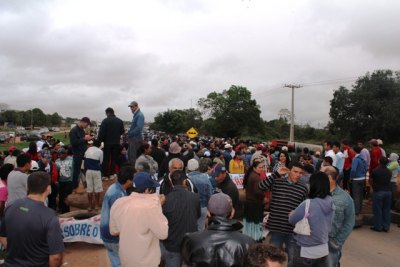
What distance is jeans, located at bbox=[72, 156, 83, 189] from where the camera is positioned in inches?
349

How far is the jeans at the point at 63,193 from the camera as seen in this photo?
896 cm

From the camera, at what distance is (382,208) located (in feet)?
30.5

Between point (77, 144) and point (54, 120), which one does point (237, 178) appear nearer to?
point (77, 144)

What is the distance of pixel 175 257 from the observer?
432 centimetres

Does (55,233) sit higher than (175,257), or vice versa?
(55,233)

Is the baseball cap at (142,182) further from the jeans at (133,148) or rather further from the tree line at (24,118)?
the tree line at (24,118)

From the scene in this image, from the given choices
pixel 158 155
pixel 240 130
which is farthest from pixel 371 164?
pixel 240 130

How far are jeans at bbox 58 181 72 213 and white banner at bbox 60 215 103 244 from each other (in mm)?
1760

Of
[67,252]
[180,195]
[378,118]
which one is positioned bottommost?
[67,252]

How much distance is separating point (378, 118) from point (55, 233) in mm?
37804

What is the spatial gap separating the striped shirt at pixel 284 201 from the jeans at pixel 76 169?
18.3ft

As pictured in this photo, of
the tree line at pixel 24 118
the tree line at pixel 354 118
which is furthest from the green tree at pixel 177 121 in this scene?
the tree line at pixel 24 118

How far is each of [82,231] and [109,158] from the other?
2819 mm

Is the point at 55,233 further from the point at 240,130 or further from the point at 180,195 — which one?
the point at 240,130
